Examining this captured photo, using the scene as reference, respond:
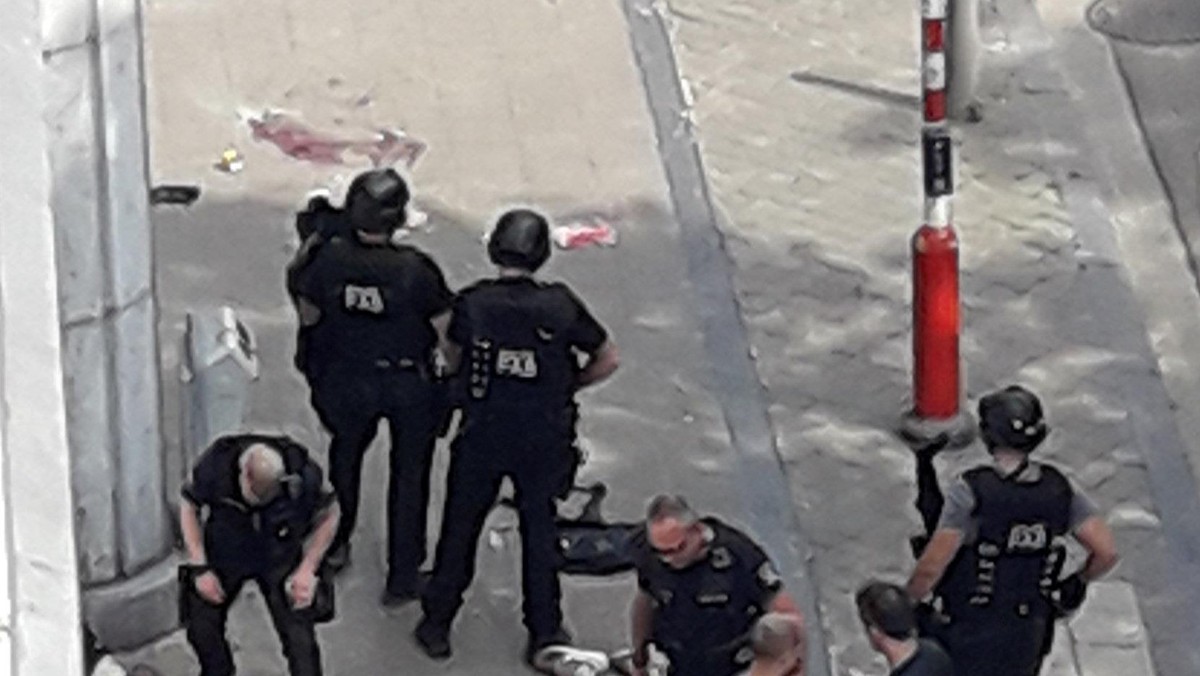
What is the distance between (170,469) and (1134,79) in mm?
4672

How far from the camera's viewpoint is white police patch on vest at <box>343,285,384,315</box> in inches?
322

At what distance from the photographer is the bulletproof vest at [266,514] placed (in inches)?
300

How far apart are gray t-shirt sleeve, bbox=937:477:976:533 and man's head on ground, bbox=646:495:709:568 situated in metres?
0.63

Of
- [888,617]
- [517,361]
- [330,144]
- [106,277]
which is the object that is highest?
[330,144]

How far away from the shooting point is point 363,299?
820cm

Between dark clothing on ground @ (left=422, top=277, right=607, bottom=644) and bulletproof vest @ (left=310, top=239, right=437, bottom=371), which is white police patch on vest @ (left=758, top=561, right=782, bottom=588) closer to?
dark clothing on ground @ (left=422, top=277, right=607, bottom=644)

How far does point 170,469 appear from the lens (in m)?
9.34

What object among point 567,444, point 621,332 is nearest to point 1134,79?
point 621,332

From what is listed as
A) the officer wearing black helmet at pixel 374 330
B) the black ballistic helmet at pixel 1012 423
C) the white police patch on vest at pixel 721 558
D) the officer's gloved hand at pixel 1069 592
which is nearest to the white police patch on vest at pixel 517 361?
the officer wearing black helmet at pixel 374 330

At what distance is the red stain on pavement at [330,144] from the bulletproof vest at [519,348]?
10.8 feet

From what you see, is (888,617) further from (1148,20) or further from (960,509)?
(1148,20)

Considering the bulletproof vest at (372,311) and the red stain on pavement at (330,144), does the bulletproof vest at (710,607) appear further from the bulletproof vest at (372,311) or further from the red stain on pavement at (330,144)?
the red stain on pavement at (330,144)

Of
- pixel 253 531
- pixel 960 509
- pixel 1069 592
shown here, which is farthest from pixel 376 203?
pixel 1069 592

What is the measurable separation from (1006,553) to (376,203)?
2012 millimetres
